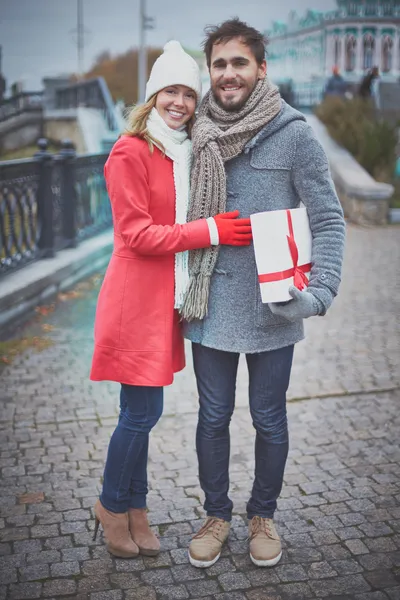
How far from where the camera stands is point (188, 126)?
3.07 meters

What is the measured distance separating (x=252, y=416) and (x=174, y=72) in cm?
149

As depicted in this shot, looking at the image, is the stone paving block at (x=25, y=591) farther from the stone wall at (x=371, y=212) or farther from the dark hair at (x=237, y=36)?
the stone wall at (x=371, y=212)

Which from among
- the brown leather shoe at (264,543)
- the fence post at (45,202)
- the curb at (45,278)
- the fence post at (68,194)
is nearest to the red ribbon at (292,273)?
the brown leather shoe at (264,543)

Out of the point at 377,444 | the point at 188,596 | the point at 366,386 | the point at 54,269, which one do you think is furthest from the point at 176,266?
the point at 54,269

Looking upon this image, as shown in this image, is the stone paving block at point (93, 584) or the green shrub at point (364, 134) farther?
the green shrub at point (364, 134)

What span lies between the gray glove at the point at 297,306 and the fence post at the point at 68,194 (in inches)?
244

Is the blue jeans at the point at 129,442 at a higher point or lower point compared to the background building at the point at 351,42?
lower

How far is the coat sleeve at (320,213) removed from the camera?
2865mm

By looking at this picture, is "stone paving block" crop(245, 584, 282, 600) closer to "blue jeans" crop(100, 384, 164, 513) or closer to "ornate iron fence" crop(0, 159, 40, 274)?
"blue jeans" crop(100, 384, 164, 513)

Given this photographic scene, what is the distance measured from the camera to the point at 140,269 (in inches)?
116

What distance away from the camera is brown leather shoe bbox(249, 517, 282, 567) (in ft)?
10.2

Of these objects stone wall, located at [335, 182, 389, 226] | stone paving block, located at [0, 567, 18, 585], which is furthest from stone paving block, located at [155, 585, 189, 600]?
stone wall, located at [335, 182, 389, 226]

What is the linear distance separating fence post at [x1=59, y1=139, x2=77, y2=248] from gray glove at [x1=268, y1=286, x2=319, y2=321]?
6.19 m

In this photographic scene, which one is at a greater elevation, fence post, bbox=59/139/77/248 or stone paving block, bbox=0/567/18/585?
fence post, bbox=59/139/77/248
